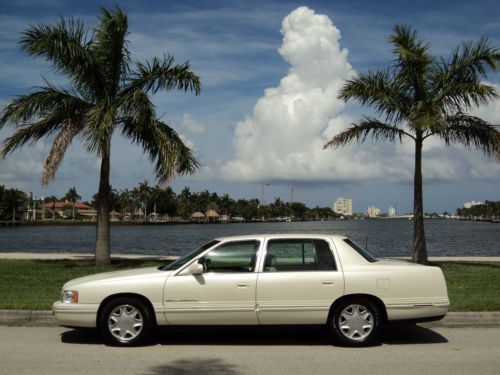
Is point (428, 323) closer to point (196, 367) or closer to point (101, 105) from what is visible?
point (196, 367)

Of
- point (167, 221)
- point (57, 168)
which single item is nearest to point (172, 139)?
point (57, 168)

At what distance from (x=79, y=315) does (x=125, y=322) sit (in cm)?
58

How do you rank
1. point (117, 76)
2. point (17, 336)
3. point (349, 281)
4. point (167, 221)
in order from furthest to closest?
point (167, 221)
point (117, 76)
point (17, 336)
point (349, 281)

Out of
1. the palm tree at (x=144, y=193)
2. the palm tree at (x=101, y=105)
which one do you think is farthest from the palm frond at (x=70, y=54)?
the palm tree at (x=144, y=193)

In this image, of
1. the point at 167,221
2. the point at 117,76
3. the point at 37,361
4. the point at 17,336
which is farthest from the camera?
the point at 167,221

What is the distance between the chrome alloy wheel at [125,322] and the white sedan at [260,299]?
0.5 inches

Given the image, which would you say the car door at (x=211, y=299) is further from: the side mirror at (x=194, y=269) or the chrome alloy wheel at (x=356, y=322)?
the chrome alloy wheel at (x=356, y=322)

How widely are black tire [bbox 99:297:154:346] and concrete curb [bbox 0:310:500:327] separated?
2063 millimetres

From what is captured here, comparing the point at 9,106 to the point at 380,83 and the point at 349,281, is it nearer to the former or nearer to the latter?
the point at 380,83

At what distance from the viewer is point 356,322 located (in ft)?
25.3

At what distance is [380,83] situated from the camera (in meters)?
17.8

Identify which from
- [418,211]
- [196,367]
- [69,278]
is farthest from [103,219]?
[196,367]

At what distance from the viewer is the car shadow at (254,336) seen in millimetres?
8039

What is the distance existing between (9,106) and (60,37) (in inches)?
96.4
